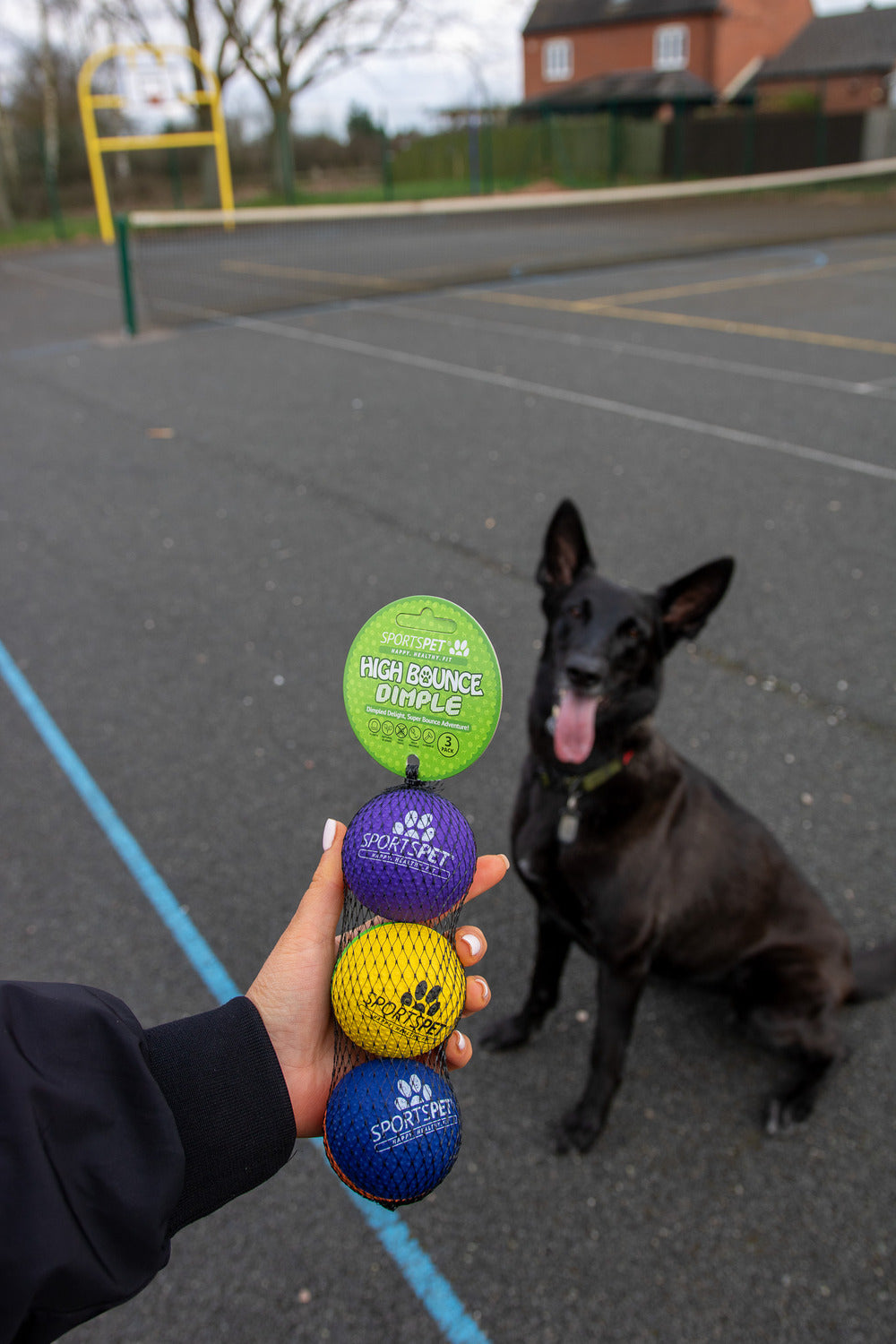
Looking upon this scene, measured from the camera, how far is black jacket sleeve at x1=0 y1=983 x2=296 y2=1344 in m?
1.16

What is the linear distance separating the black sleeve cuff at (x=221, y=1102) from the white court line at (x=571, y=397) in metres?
8.36

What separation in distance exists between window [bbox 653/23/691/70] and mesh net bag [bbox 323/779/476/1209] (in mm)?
59838

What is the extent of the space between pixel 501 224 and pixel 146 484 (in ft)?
78.8

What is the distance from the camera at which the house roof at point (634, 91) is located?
43.9 metres

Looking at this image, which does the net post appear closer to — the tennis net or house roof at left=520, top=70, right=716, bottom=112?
the tennis net

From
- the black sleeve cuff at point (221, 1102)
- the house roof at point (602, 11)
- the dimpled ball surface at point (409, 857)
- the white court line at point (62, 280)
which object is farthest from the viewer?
the house roof at point (602, 11)

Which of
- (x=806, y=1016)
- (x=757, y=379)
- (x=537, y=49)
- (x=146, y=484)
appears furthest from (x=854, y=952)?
(x=537, y=49)

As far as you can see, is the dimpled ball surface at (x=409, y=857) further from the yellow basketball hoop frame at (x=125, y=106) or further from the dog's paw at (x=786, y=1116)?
the yellow basketball hoop frame at (x=125, y=106)

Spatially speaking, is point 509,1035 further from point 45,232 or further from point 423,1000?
point 45,232

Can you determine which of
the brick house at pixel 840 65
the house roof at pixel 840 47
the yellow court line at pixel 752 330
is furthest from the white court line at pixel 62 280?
the house roof at pixel 840 47

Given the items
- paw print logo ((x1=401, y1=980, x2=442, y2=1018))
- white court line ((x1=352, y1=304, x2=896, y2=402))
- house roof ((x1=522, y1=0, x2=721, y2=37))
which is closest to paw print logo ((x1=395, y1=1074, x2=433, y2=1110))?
paw print logo ((x1=401, y1=980, x2=442, y2=1018))

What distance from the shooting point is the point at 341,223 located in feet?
87.0

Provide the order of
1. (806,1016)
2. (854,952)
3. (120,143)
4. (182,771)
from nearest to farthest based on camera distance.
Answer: (806,1016)
(854,952)
(182,771)
(120,143)

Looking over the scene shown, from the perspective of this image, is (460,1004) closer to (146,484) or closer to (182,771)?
(182,771)
